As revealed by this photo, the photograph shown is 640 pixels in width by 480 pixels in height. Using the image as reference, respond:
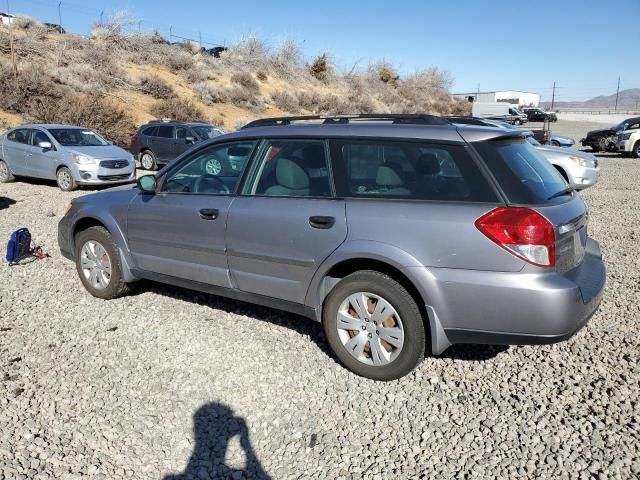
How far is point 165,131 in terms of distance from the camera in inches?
657

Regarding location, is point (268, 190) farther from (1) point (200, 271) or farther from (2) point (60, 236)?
(2) point (60, 236)

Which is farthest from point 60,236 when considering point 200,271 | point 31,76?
point 31,76

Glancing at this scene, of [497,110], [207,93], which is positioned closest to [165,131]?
[207,93]

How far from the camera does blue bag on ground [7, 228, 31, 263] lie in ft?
20.2

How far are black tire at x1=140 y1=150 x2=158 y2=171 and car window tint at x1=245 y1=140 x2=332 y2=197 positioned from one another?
1382cm

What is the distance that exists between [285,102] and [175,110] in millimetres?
11858

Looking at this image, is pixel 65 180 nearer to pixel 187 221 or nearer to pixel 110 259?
pixel 110 259

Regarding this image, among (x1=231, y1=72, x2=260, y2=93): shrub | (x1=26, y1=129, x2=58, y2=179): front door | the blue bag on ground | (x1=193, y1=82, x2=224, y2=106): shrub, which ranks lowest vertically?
the blue bag on ground

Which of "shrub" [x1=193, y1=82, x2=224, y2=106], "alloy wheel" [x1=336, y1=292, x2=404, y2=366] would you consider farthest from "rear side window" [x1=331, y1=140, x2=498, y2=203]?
"shrub" [x1=193, y1=82, x2=224, y2=106]

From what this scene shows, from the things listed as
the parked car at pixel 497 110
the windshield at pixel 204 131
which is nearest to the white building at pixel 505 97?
the parked car at pixel 497 110

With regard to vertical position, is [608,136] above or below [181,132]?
below

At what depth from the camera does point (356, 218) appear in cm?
350

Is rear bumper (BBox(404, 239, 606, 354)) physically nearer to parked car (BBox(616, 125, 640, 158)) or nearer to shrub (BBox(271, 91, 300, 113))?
parked car (BBox(616, 125, 640, 158))

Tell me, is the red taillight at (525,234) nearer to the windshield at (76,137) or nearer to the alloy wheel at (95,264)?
the alloy wheel at (95,264)
